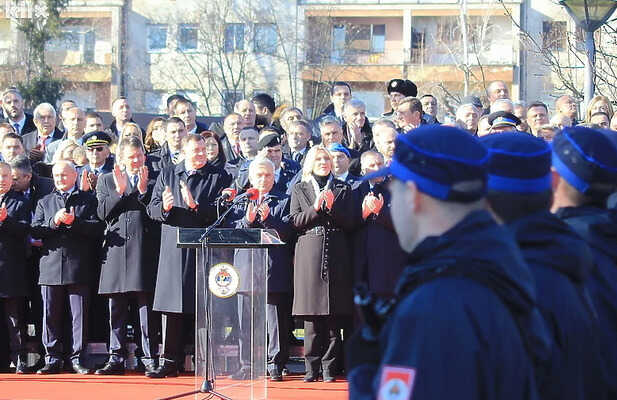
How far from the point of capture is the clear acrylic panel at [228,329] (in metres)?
8.26

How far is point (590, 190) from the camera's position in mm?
3785

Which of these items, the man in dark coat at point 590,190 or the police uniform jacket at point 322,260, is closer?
the man in dark coat at point 590,190

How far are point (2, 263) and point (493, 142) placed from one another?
A: 25.8ft

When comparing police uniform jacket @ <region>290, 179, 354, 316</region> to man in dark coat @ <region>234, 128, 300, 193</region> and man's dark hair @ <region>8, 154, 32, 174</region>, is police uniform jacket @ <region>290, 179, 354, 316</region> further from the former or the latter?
man's dark hair @ <region>8, 154, 32, 174</region>

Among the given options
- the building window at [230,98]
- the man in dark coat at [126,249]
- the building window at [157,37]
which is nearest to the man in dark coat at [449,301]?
the man in dark coat at [126,249]

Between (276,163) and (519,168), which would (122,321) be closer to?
(276,163)

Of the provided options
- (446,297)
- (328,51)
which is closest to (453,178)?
(446,297)

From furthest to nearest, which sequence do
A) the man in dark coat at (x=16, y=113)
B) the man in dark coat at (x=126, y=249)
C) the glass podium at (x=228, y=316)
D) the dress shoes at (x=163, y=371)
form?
the man in dark coat at (x=16, y=113) < the man in dark coat at (x=126, y=249) < the dress shoes at (x=163, y=371) < the glass podium at (x=228, y=316)

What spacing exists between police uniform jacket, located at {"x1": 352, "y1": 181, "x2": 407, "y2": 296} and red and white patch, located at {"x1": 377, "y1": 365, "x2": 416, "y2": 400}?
7.30 metres

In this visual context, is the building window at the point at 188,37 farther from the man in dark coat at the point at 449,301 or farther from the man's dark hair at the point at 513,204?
the man in dark coat at the point at 449,301

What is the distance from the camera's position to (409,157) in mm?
Result: 2924

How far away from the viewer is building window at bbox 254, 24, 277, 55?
4294cm

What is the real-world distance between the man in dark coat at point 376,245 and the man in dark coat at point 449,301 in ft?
22.7

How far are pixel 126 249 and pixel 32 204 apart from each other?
46.2 inches
